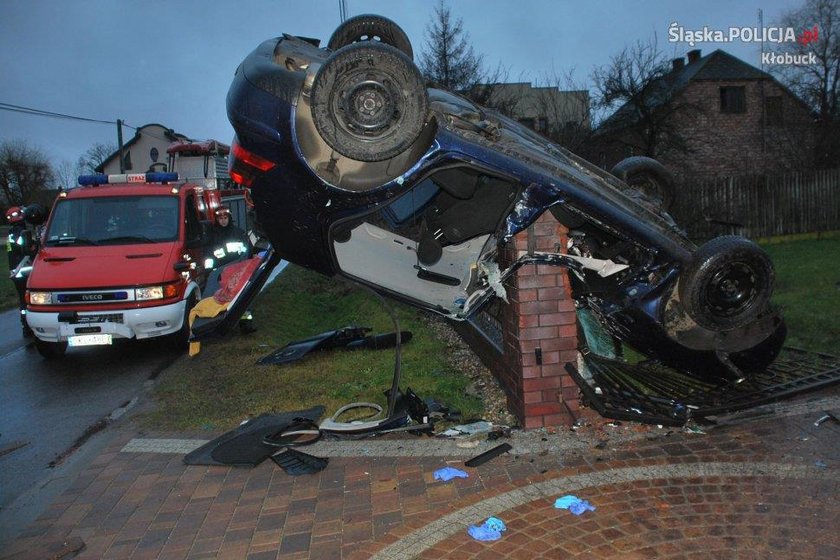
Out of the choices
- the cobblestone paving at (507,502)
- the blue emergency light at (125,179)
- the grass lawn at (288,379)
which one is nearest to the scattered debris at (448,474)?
the cobblestone paving at (507,502)

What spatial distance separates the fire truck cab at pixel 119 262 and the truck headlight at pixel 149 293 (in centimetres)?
1

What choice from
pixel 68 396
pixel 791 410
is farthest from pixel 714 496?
pixel 68 396

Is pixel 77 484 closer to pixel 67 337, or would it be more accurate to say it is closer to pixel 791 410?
pixel 67 337

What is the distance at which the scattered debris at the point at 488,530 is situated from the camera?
3.12 m

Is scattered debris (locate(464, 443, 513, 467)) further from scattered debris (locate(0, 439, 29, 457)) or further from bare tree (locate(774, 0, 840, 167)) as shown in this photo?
bare tree (locate(774, 0, 840, 167))

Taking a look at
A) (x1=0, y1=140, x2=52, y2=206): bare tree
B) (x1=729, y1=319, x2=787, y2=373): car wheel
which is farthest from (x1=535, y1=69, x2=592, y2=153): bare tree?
(x1=0, y1=140, x2=52, y2=206): bare tree

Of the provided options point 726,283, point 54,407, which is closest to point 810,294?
point 726,283

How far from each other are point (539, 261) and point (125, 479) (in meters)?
3.14

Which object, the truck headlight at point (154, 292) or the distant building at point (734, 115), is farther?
the distant building at point (734, 115)

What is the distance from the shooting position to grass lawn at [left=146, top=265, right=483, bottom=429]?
5.41 m

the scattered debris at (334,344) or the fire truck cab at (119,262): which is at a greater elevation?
the fire truck cab at (119,262)

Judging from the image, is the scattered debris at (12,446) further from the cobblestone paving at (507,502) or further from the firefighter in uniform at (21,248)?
the firefighter in uniform at (21,248)

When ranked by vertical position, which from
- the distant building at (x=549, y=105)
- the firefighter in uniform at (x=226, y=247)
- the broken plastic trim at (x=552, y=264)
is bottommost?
the broken plastic trim at (x=552, y=264)

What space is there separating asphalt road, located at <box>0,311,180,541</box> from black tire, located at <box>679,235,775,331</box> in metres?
4.36
